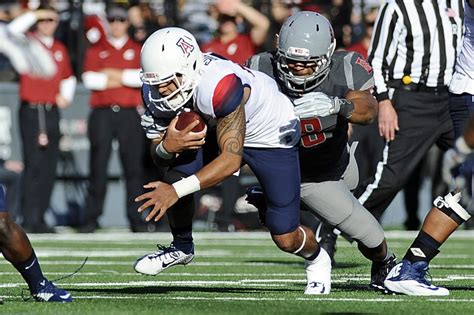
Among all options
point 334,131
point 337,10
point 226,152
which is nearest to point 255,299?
point 226,152

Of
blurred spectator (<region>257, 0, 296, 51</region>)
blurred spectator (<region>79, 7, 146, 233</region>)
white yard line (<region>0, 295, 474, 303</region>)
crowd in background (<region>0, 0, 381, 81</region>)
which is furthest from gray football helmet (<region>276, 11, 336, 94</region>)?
blurred spectator (<region>257, 0, 296, 51</region>)

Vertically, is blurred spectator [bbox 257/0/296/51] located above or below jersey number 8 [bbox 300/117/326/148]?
below

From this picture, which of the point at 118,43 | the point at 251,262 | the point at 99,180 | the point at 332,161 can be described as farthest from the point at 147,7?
the point at 332,161

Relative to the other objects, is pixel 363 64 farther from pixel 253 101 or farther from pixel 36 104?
pixel 36 104

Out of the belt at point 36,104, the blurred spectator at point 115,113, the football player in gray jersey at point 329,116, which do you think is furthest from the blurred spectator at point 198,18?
the football player in gray jersey at point 329,116

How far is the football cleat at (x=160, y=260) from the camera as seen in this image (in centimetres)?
625

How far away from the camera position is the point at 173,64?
5.70m

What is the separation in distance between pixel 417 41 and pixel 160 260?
8.23ft

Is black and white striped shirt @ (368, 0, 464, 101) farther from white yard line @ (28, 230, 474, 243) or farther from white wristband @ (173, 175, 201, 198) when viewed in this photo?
white yard line @ (28, 230, 474, 243)

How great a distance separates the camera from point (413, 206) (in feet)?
39.9

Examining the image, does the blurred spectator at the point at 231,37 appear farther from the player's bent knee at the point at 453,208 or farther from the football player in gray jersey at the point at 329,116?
the player's bent knee at the point at 453,208

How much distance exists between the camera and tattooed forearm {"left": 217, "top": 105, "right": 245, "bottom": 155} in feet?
18.5

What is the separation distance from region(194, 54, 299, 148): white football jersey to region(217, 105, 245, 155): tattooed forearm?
32 millimetres

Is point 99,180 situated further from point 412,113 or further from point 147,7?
point 412,113
